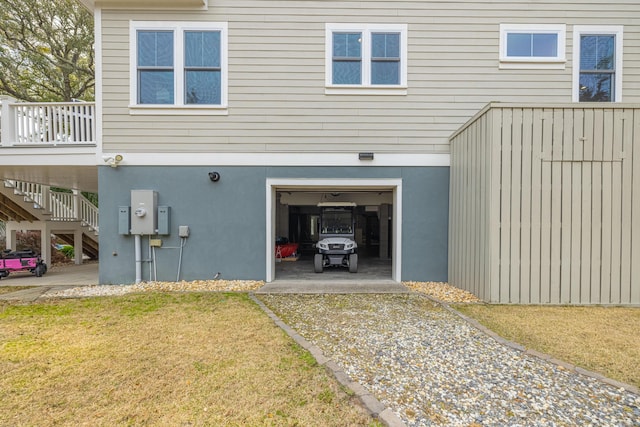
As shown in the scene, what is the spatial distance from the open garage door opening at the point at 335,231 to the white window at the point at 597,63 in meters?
4.70

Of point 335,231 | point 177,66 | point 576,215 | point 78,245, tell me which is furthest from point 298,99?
point 78,245

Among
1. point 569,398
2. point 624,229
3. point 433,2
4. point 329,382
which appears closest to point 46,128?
point 329,382

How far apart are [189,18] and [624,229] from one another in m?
9.03

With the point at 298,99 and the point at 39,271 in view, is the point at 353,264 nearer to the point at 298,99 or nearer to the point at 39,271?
the point at 298,99

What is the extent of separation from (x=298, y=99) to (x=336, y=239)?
144 inches

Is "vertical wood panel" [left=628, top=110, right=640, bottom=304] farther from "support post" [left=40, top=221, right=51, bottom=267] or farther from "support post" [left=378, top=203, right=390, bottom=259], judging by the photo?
"support post" [left=40, top=221, right=51, bottom=267]

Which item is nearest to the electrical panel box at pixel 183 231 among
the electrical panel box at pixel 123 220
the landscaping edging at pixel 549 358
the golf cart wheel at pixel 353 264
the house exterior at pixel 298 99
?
the house exterior at pixel 298 99

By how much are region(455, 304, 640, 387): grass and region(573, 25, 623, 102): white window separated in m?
4.66

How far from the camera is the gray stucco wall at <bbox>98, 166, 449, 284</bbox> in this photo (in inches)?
246

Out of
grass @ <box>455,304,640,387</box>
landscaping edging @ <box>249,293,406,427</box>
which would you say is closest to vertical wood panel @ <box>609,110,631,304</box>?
grass @ <box>455,304,640,387</box>

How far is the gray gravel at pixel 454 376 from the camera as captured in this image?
84.2 inches

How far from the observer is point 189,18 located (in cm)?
614

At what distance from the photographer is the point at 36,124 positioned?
6.43 m

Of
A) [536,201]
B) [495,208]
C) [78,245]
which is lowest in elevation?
[78,245]
